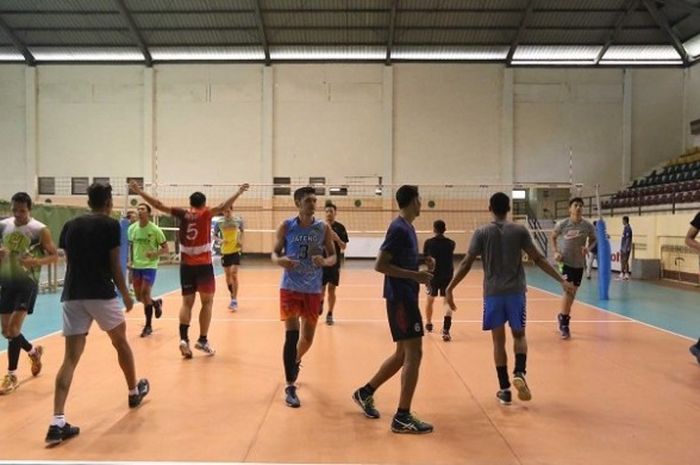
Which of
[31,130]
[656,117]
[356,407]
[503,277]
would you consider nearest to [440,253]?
[503,277]

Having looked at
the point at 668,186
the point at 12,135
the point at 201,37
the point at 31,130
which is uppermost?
the point at 201,37

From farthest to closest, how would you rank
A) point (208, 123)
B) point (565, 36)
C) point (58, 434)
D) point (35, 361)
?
point (208, 123), point (565, 36), point (35, 361), point (58, 434)

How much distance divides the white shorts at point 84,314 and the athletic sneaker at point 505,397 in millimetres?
3510

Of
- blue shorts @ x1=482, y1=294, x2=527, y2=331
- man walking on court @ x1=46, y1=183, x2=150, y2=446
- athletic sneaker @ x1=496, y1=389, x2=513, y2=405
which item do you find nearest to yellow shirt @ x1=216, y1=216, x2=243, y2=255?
man walking on court @ x1=46, y1=183, x2=150, y2=446

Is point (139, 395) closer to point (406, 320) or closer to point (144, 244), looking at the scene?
point (406, 320)

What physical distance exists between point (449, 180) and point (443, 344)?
Result: 61.7 feet

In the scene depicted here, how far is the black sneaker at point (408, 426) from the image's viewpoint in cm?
424

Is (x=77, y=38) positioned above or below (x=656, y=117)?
above

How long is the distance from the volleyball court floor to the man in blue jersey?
53cm

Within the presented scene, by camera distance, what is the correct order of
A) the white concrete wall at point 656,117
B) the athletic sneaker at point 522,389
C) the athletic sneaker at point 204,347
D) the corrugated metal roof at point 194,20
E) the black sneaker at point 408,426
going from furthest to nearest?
the white concrete wall at point 656,117 → the corrugated metal roof at point 194,20 → the athletic sneaker at point 204,347 → the athletic sneaker at point 522,389 → the black sneaker at point 408,426

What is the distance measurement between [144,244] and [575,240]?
677 centimetres

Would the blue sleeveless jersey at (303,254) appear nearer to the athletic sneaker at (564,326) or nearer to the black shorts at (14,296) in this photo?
the black shorts at (14,296)

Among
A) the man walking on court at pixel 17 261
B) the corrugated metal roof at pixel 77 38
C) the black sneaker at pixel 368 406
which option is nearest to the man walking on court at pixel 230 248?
the man walking on court at pixel 17 261

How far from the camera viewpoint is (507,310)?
5086 mm
